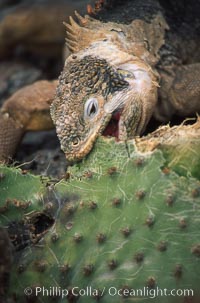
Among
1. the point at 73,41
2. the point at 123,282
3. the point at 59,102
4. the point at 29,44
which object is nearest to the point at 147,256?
the point at 123,282

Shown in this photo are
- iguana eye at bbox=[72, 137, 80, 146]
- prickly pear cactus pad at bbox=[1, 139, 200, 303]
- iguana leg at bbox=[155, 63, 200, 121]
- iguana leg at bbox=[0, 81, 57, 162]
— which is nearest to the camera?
prickly pear cactus pad at bbox=[1, 139, 200, 303]

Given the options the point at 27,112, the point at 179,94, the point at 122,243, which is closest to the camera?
the point at 122,243

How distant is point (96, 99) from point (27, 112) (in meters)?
0.92

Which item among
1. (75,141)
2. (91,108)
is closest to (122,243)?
(75,141)

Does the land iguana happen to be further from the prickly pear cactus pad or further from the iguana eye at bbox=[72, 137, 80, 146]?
the prickly pear cactus pad

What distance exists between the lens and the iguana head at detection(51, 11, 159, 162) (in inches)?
114

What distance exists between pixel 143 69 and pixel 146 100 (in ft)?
0.62

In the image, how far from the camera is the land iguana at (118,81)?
2.93 metres

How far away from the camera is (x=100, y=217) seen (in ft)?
8.05

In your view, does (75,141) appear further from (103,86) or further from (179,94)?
(179,94)

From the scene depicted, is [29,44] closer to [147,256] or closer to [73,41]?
[73,41]

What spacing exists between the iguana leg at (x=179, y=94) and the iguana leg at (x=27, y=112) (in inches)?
26.0

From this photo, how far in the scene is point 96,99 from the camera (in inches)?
117

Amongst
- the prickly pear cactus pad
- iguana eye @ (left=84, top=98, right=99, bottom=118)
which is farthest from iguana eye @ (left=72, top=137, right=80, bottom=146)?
the prickly pear cactus pad
